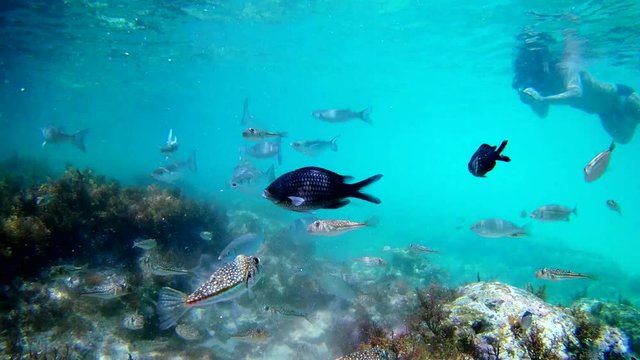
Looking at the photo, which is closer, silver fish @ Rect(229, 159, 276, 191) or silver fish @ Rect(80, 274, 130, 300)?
silver fish @ Rect(80, 274, 130, 300)

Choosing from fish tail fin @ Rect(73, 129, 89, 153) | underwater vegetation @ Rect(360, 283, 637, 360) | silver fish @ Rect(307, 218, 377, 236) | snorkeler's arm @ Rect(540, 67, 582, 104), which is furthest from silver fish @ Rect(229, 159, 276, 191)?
snorkeler's arm @ Rect(540, 67, 582, 104)

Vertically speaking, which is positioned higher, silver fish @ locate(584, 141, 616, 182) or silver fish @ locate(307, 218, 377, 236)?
silver fish @ locate(584, 141, 616, 182)

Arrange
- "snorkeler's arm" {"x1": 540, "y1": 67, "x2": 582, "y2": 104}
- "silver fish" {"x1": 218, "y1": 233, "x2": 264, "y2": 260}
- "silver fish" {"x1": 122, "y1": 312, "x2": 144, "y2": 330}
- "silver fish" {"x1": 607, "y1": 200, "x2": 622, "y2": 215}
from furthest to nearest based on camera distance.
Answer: "snorkeler's arm" {"x1": 540, "y1": 67, "x2": 582, "y2": 104} → "silver fish" {"x1": 607, "y1": 200, "x2": 622, "y2": 215} → "silver fish" {"x1": 122, "y1": 312, "x2": 144, "y2": 330} → "silver fish" {"x1": 218, "y1": 233, "x2": 264, "y2": 260}

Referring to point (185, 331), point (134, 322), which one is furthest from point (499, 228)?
point (134, 322)

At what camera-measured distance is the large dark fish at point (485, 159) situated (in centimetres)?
270

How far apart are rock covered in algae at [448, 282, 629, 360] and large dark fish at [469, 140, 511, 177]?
2104mm

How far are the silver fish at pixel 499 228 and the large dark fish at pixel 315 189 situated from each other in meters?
6.44

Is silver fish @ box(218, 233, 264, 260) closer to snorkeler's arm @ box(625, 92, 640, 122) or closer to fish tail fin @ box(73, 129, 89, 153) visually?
fish tail fin @ box(73, 129, 89, 153)

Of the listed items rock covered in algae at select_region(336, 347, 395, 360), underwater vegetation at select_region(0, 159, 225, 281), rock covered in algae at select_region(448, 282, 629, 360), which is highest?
rock covered in algae at select_region(448, 282, 629, 360)

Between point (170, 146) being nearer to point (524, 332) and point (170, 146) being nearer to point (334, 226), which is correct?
point (334, 226)

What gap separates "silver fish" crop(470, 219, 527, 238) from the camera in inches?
295

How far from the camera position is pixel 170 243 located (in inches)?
338

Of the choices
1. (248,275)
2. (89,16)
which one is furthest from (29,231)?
(89,16)

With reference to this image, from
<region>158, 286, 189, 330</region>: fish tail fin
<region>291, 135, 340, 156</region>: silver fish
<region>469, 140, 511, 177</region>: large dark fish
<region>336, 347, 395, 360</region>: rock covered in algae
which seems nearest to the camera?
<region>469, 140, 511, 177</region>: large dark fish
